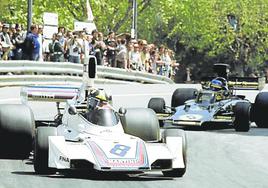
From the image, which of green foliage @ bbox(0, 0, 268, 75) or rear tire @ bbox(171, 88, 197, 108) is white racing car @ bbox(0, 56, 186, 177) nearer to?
→ rear tire @ bbox(171, 88, 197, 108)

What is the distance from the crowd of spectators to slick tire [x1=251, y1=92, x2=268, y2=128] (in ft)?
13.6

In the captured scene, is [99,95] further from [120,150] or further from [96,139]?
[120,150]

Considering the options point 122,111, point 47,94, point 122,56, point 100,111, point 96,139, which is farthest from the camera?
point 122,56

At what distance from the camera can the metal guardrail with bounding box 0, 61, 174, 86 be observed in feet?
92.5

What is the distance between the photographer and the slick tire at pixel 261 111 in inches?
848

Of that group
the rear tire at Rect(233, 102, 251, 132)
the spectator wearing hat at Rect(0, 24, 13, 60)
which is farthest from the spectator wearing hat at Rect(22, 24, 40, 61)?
the rear tire at Rect(233, 102, 251, 132)

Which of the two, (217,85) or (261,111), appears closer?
(217,85)

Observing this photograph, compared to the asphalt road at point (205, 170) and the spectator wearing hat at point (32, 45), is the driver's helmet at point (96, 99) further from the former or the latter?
the spectator wearing hat at point (32, 45)

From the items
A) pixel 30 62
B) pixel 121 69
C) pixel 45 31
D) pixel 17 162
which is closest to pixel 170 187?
pixel 17 162

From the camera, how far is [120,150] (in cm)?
1234

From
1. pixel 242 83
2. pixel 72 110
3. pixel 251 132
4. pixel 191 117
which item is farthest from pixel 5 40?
pixel 72 110

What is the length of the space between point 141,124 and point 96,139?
1.86 meters

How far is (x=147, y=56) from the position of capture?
37.5 m

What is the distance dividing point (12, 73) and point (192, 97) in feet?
27.8
